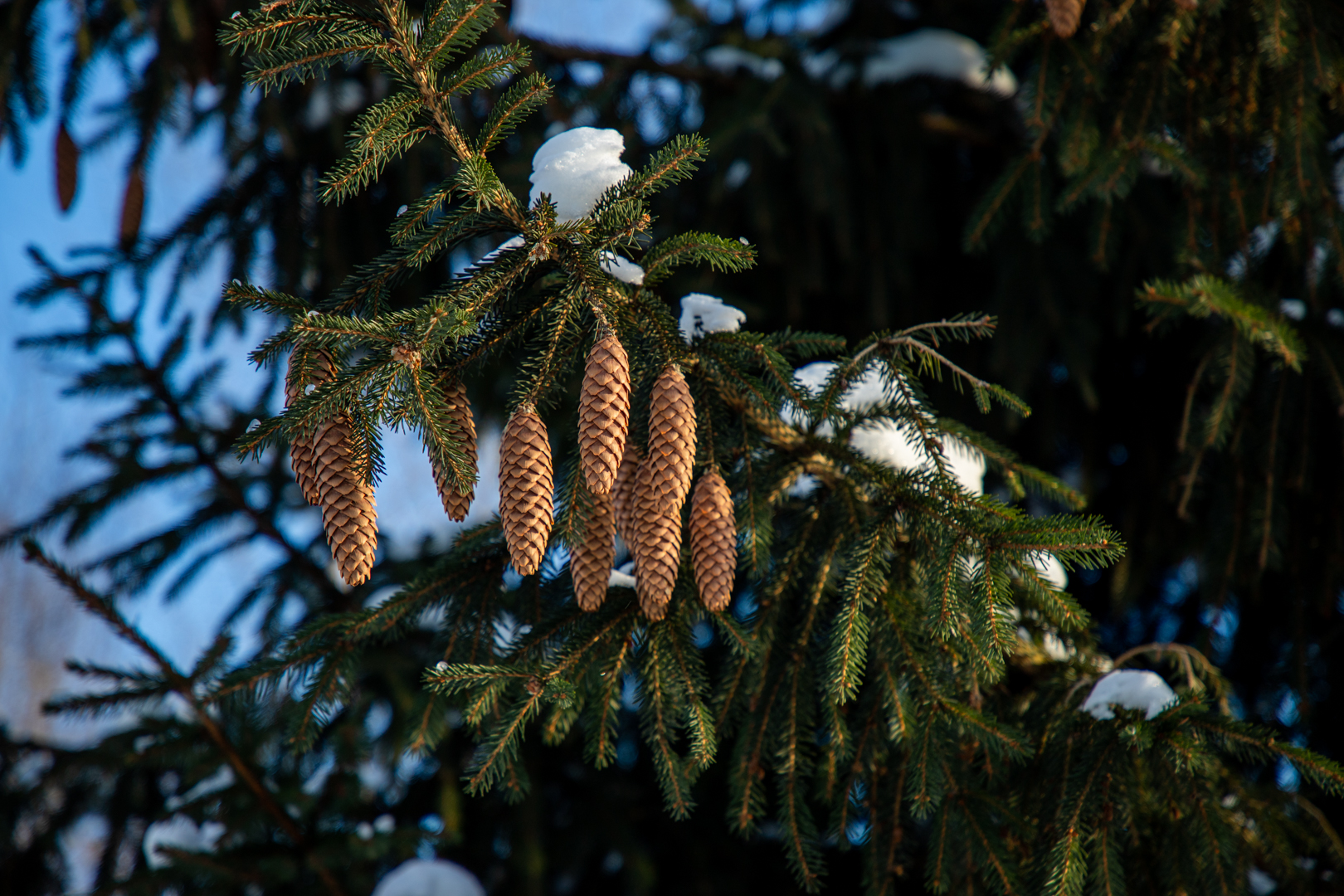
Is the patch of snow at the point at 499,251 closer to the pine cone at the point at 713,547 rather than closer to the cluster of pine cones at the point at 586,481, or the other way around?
the cluster of pine cones at the point at 586,481

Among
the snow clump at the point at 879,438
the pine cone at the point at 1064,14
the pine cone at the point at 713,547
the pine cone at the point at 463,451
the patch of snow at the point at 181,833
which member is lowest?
the patch of snow at the point at 181,833

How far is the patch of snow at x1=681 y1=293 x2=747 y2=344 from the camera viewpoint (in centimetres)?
158

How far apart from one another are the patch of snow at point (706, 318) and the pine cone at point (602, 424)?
1.08 ft

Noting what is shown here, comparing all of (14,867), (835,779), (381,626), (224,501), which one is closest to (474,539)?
(381,626)

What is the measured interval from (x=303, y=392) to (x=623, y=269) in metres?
0.57

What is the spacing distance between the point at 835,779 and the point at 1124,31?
2016 millimetres

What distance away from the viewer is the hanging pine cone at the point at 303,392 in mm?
1233

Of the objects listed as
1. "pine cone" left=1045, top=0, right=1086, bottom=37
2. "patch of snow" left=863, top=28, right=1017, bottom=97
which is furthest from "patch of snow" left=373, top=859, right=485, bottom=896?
"patch of snow" left=863, top=28, right=1017, bottom=97

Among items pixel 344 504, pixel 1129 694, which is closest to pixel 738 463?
pixel 344 504

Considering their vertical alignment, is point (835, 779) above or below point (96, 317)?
below

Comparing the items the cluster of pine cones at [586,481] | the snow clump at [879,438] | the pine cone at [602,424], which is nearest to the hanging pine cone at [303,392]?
the cluster of pine cones at [586,481]

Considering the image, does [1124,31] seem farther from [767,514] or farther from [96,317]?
[96,317]

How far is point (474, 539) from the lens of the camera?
5.70 feet

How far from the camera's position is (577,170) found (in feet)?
4.82
